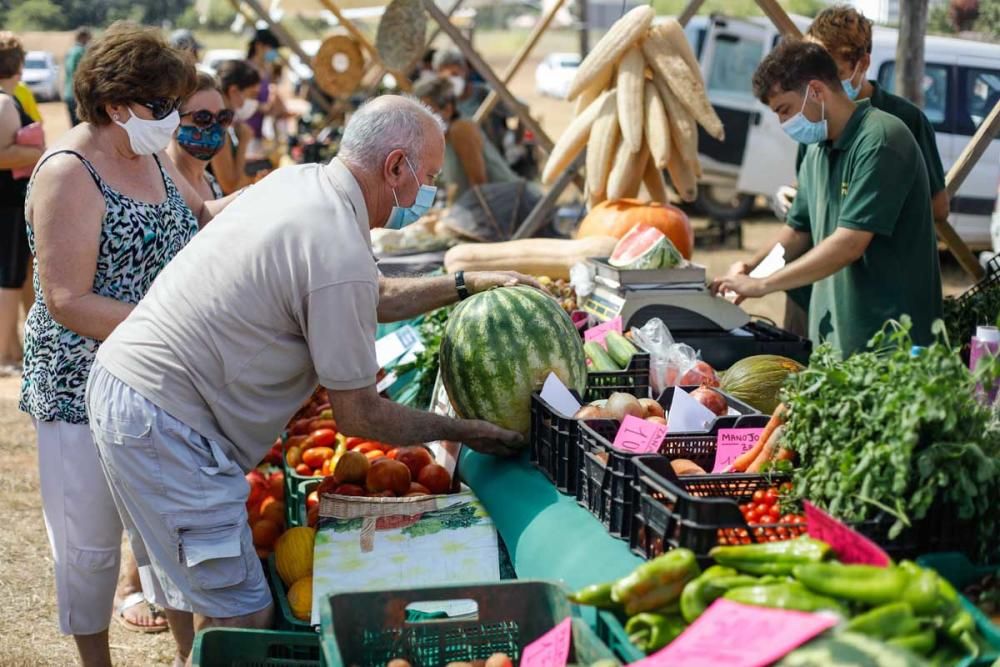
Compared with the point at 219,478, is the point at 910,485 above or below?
above

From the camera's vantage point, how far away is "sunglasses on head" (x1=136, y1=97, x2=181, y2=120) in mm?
3277

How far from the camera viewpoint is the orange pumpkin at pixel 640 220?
17.7 feet

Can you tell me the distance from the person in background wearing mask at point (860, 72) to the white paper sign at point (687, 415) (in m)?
2.05

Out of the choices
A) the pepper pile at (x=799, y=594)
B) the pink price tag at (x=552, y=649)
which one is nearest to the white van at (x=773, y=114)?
the pepper pile at (x=799, y=594)

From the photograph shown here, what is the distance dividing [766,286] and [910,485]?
6.21ft

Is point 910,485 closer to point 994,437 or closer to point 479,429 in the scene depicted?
point 994,437

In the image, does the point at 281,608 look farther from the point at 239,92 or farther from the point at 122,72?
the point at 239,92

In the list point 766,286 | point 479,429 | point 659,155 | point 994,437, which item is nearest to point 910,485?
point 994,437

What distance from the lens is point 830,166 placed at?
14.0 feet

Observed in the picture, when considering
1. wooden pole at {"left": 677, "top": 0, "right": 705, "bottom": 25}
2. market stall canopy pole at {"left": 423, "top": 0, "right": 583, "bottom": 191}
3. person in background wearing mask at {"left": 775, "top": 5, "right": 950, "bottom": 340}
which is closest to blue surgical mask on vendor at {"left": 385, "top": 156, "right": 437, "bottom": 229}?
person in background wearing mask at {"left": 775, "top": 5, "right": 950, "bottom": 340}

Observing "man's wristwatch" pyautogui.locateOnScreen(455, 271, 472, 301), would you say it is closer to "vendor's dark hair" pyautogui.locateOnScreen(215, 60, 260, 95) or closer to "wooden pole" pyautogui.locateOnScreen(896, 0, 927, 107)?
"wooden pole" pyautogui.locateOnScreen(896, 0, 927, 107)

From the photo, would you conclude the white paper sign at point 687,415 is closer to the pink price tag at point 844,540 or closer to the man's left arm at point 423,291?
the man's left arm at point 423,291

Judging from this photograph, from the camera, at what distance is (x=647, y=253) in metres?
4.36

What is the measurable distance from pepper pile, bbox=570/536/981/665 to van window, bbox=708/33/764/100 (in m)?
11.6
